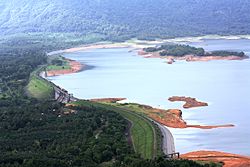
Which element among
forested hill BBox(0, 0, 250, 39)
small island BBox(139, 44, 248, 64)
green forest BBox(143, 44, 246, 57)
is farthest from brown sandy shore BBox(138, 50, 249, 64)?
forested hill BBox(0, 0, 250, 39)

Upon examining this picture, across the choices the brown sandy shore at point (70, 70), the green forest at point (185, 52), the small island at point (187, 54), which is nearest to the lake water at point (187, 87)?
the brown sandy shore at point (70, 70)

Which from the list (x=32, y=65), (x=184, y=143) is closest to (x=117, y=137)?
(x=184, y=143)

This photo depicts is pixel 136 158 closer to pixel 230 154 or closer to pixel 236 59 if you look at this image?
pixel 230 154

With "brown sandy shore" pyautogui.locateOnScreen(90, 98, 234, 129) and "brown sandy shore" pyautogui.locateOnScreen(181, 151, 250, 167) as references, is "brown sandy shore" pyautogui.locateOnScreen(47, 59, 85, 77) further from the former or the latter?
"brown sandy shore" pyautogui.locateOnScreen(181, 151, 250, 167)

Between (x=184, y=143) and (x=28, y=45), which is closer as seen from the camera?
(x=184, y=143)

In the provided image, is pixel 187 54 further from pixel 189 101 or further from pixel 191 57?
pixel 189 101
